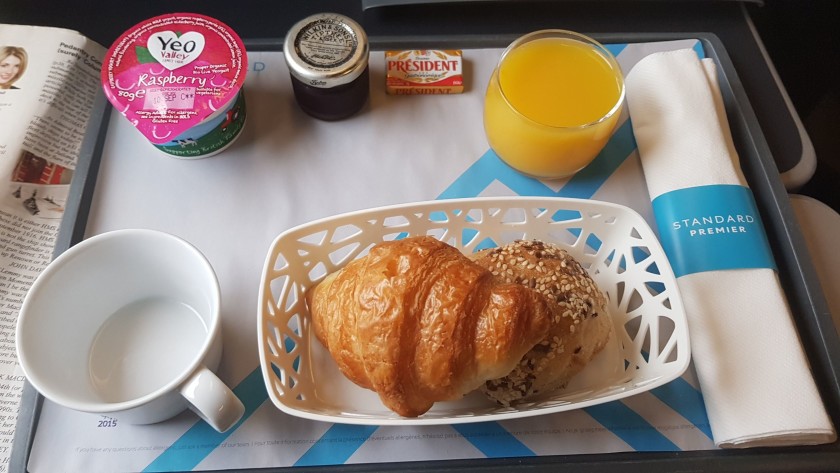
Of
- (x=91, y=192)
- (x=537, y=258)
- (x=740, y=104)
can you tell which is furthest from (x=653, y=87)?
(x=91, y=192)

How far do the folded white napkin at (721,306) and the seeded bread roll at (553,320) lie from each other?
143 mm

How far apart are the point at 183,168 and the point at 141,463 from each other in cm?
42

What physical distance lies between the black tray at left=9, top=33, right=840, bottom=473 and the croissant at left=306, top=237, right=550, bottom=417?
15 cm

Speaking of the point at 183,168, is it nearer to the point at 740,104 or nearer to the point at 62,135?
the point at 62,135

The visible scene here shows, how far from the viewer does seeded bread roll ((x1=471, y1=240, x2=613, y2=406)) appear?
69 cm

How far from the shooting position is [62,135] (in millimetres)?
958

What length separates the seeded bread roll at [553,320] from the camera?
689mm

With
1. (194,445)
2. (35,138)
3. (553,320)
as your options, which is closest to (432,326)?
(553,320)

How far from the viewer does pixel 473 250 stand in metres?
0.84

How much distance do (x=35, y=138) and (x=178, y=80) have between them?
1.02 ft

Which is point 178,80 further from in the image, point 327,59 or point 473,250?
point 473,250

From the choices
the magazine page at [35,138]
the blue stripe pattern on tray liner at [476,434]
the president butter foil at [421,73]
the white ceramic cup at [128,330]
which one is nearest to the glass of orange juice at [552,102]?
the president butter foil at [421,73]

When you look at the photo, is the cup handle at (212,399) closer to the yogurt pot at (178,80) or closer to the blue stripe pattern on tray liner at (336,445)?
the blue stripe pattern on tray liner at (336,445)

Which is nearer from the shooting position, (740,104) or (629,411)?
(629,411)
